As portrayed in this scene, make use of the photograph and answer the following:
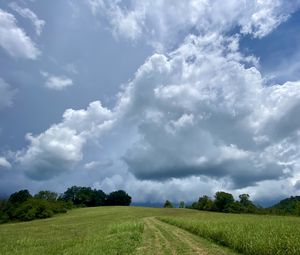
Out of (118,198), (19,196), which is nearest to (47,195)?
(19,196)

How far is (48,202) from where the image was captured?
387ft

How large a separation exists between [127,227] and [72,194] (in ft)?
498

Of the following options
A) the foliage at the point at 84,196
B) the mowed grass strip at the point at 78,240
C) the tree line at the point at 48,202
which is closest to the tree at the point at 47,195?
the tree line at the point at 48,202

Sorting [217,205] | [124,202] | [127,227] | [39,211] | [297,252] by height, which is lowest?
[297,252]

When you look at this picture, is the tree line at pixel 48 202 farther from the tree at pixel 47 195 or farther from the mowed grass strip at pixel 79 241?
the mowed grass strip at pixel 79 241

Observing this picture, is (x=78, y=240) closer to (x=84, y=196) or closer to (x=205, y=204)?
(x=205, y=204)

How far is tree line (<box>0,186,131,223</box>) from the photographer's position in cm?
10619

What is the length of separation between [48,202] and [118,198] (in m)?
68.1

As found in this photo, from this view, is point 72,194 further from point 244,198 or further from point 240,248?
point 240,248

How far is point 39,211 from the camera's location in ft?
351

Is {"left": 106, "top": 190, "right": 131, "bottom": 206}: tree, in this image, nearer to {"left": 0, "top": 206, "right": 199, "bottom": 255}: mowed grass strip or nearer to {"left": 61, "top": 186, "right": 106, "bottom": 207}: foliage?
{"left": 61, "top": 186, "right": 106, "bottom": 207}: foliage

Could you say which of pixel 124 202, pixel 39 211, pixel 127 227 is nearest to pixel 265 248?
pixel 127 227

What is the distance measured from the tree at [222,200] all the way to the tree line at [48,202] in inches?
2368

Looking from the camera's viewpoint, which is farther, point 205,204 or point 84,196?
point 84,196
